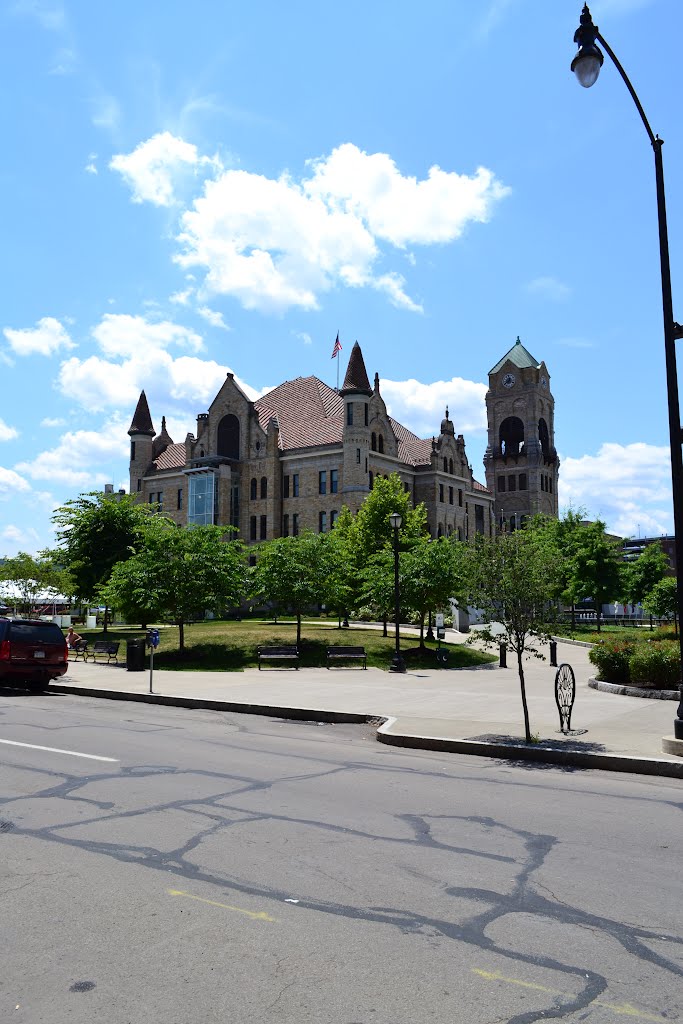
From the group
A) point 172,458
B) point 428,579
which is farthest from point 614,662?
point 172,458

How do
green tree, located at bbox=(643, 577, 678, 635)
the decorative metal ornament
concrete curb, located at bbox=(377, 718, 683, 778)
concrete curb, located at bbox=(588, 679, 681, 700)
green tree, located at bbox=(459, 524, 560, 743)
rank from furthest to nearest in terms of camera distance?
green tree, located at bbox=(643, 577, 678, 635) → concrete curb, located at bbox=(588, 679, 681, 700) → the decorative metal ornament → green tree, located at bbox=(459, 524, 560, 743) → concrete curb, located at bbox=(377, 718, 683, 778)

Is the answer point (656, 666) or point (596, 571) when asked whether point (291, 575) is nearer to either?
point (656, 666)

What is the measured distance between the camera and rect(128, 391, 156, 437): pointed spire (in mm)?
81500

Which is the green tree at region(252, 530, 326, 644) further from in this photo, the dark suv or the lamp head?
the lamp head

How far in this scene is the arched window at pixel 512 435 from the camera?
105m

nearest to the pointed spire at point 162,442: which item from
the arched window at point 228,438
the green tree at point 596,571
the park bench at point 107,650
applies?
the arched window at point 228,438

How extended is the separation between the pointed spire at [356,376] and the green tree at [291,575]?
107ft

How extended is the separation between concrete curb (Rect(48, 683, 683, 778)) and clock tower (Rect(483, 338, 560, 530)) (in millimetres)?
86054

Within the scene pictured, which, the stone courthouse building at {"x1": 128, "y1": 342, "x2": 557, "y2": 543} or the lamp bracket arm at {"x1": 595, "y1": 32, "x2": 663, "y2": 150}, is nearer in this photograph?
the lamp bracket arm at {"x1": 595, "y1": 32, "x2": 663, "y2": 150}

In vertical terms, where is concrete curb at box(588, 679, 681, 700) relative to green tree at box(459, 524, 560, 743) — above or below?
below

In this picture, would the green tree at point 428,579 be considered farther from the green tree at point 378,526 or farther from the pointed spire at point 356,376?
the pointed spire at point 356,376

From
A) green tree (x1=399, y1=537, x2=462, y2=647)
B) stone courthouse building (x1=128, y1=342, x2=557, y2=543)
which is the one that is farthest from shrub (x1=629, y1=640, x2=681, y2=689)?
stone courthouse building (x1=128, y1=342, x2=557, y2=543)

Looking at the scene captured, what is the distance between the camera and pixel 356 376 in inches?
→ 2478

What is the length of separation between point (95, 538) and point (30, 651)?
18306 millimetres
